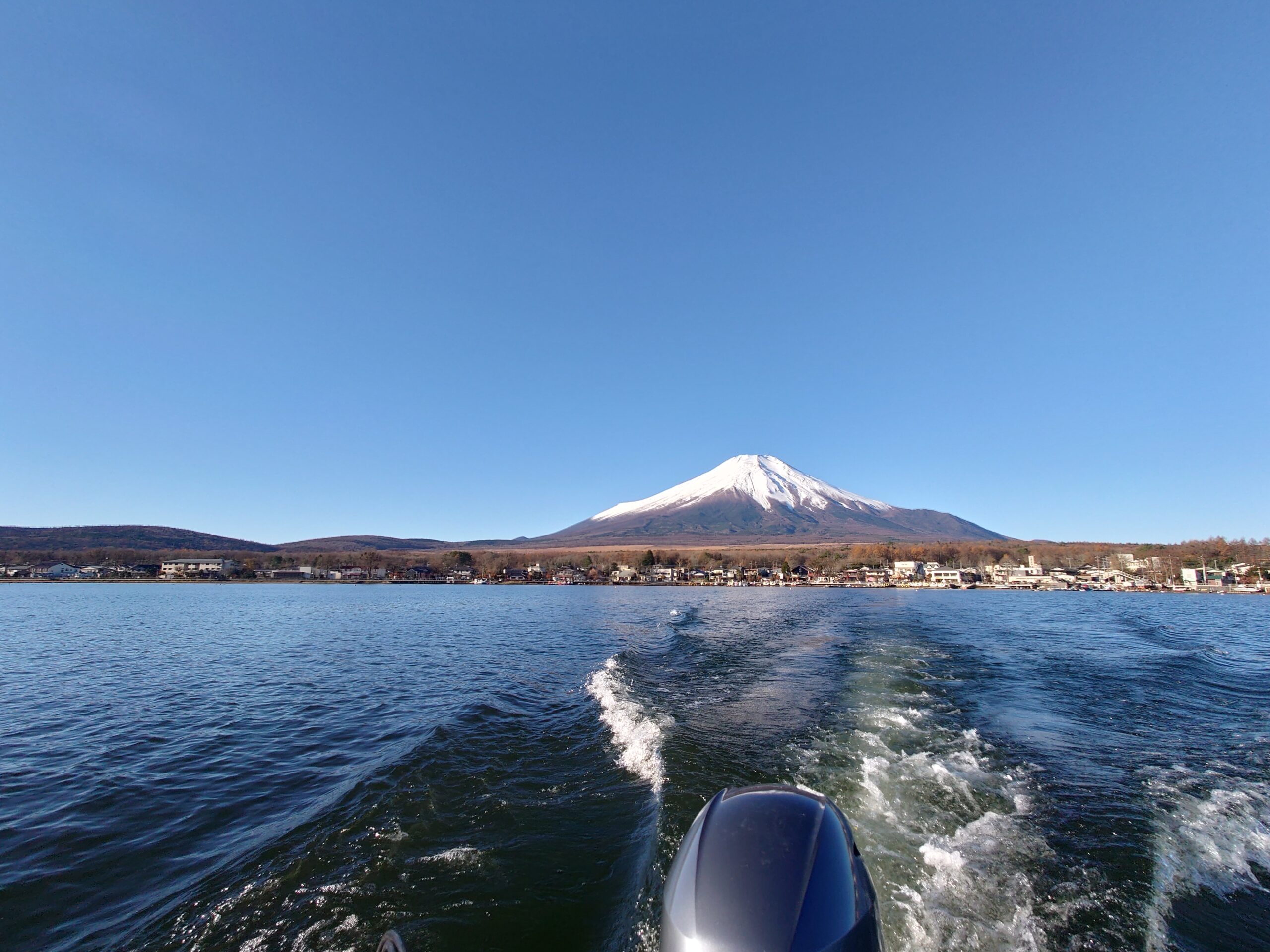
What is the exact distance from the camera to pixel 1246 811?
22.9 feet

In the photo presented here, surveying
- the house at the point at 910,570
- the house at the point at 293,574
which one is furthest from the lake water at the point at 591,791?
the house at the point at 293,574

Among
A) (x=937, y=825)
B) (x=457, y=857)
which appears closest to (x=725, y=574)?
(x=937, y=825)

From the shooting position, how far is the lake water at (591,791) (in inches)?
195

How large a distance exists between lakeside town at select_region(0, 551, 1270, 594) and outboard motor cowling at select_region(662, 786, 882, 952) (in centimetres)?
12464

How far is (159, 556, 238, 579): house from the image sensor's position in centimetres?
14075

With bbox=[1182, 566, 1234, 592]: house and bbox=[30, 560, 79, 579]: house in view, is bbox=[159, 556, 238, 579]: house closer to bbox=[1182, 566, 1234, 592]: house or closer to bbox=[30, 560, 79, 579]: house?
bbox=[30, 560, 79, 579]: house

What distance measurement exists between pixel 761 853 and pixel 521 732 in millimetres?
9549

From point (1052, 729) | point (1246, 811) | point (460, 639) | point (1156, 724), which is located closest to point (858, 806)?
point (1246, 811)

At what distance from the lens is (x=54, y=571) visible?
444 ft

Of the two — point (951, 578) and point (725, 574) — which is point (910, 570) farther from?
point (725, 574)

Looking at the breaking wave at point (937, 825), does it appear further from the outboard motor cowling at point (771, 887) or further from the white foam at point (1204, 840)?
the outboard motor cowling at point (771, 887)

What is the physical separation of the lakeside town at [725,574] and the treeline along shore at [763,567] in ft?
1.22

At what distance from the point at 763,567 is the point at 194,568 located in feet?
503

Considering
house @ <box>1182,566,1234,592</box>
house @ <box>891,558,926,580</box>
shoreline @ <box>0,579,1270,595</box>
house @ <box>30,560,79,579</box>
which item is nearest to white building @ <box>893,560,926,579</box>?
house @ <box>891,558,926,580</box>
